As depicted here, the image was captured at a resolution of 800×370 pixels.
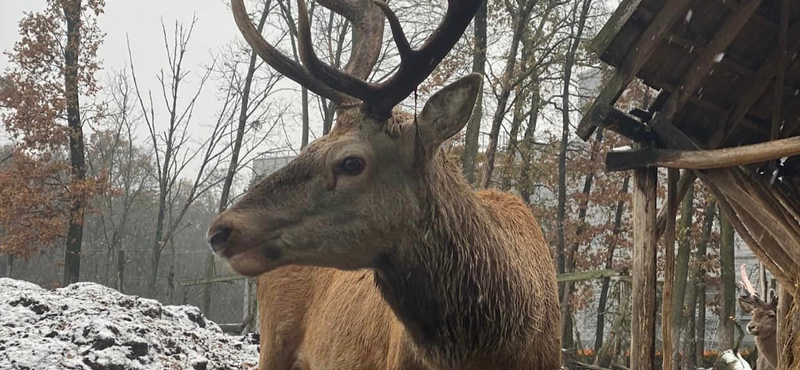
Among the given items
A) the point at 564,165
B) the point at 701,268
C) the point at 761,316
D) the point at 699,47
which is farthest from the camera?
the point at 564,165

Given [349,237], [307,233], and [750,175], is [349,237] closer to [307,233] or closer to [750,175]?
[307,233]

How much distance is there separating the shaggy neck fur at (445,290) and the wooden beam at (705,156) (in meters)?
2.18

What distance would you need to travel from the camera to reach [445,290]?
3600 millimetres

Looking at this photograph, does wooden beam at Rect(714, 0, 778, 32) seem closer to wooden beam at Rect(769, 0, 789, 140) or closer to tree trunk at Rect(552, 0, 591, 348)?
wooden beam at Rect(769, 0, 789, 140)

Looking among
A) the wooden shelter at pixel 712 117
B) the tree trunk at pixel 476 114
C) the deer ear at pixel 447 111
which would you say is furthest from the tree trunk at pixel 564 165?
the deer ear at pixel 447 111

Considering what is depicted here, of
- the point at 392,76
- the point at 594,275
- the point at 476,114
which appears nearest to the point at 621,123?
the point at 392,76

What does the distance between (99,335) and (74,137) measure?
12574 mm

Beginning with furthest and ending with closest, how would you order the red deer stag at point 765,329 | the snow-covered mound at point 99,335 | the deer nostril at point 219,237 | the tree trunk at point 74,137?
the tree trunk at point 74,137 → the red deer stag at point 765,329 → the snow-covered mound at point 99,335 → the deer nostril at point 219,237

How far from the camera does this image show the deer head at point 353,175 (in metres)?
3.29

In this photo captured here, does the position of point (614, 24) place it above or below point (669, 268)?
above

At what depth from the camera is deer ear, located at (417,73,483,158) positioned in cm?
351

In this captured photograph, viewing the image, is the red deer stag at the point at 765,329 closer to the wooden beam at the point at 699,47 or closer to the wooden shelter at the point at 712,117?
the wooden shelter at the point at 712,117

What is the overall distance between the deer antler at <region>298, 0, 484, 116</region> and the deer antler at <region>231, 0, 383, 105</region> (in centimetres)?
18

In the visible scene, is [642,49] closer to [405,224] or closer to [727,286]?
[405,224]
